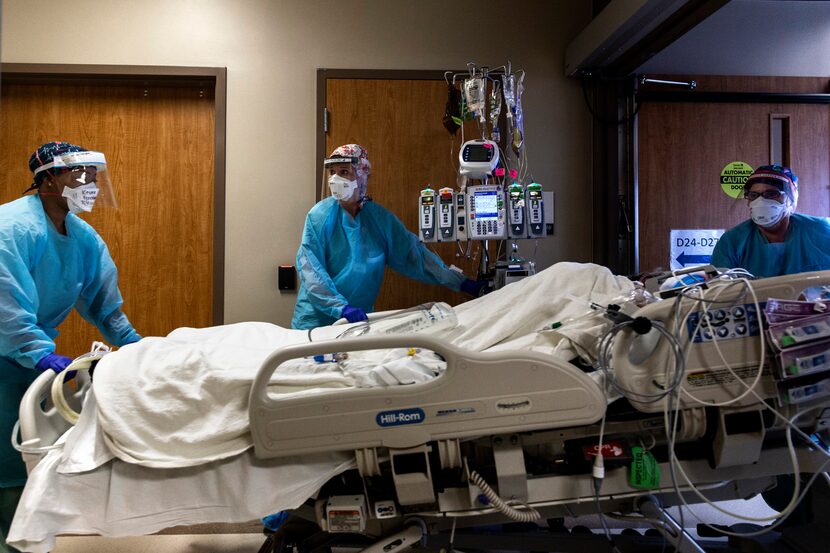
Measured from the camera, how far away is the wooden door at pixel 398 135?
349cm

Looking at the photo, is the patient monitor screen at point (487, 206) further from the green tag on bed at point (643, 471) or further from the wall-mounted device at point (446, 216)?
the green tag on bed at point (643, 471)

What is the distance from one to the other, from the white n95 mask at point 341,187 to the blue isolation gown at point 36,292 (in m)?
1.07

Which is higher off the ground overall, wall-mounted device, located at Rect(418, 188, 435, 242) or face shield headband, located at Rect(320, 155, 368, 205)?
face shield headband, located at Rect(320, 155, 368, 205)

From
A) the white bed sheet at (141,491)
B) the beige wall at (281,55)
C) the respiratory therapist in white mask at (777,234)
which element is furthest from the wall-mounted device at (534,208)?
the white bed sheet at (141,491)

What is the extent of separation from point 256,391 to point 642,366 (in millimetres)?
977

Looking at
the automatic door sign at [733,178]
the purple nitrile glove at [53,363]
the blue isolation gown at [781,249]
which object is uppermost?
the automatic door sign at [733,178]

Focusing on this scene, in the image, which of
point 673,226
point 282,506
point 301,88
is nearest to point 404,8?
point 301,88

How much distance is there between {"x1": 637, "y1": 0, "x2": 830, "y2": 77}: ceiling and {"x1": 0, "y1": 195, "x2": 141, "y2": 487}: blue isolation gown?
3.27m

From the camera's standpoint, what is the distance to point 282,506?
1.45m

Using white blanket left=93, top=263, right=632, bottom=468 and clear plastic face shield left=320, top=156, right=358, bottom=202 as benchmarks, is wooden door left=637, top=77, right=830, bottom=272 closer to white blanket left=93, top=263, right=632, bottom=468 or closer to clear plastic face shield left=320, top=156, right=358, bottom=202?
clear plastic face shield left=320, top=156, right=358, bottom=202

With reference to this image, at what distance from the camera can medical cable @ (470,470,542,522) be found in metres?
1.47

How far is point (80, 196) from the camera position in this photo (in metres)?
2.37

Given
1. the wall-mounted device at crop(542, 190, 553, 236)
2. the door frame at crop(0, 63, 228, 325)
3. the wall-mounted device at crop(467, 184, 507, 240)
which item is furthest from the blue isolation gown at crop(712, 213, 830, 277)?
the door frame at crop(0, 63, 228, 325)

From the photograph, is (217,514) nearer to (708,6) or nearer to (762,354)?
(762,354)
